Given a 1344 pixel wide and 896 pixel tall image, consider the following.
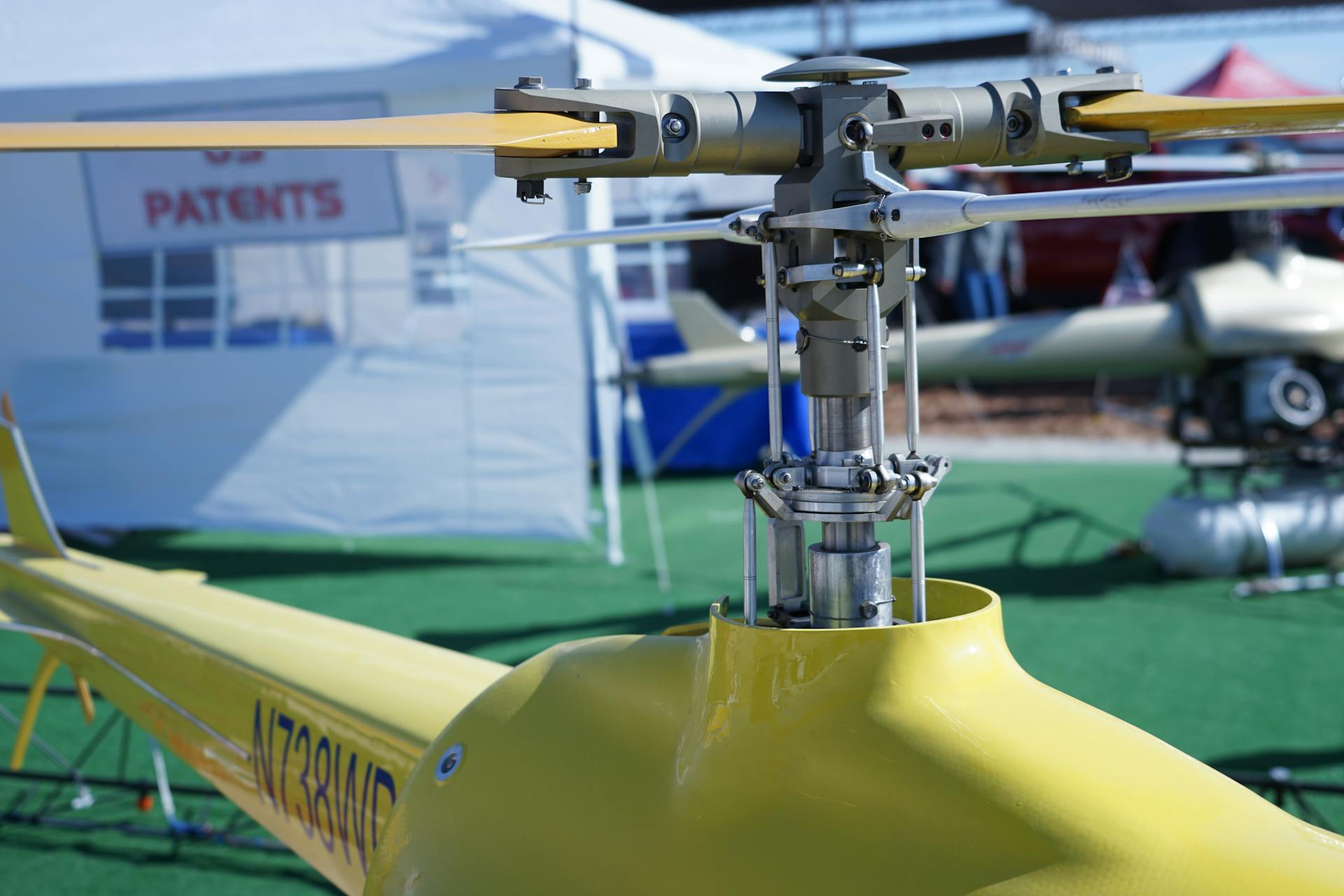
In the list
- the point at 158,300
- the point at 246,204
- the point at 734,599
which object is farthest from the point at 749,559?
the point at 158,300

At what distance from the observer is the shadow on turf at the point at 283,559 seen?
7.32m

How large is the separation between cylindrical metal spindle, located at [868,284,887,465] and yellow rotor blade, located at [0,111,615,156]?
32cm

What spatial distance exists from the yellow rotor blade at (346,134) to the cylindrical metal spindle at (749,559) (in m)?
0.44

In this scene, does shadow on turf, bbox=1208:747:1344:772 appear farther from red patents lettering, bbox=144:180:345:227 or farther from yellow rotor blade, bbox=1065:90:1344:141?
red patents lettering, bbox=144:180:345:227

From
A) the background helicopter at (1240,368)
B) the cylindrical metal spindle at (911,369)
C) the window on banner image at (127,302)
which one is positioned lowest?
the background helicopter at (1240,368)

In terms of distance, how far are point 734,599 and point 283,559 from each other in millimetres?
2841

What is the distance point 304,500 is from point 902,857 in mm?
6526

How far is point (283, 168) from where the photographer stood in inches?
277

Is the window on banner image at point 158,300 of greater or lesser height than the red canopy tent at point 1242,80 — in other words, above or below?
below

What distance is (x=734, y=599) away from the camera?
7.03 metres

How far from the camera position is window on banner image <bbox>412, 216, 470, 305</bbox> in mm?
7035

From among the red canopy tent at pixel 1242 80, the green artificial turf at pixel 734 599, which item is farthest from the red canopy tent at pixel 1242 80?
the green artificial turf at pixel 734 599

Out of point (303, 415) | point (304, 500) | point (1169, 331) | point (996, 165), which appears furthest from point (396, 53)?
point (996, 165)

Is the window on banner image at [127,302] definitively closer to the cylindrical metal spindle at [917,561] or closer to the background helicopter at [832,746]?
the background helicopter at [832,746]
